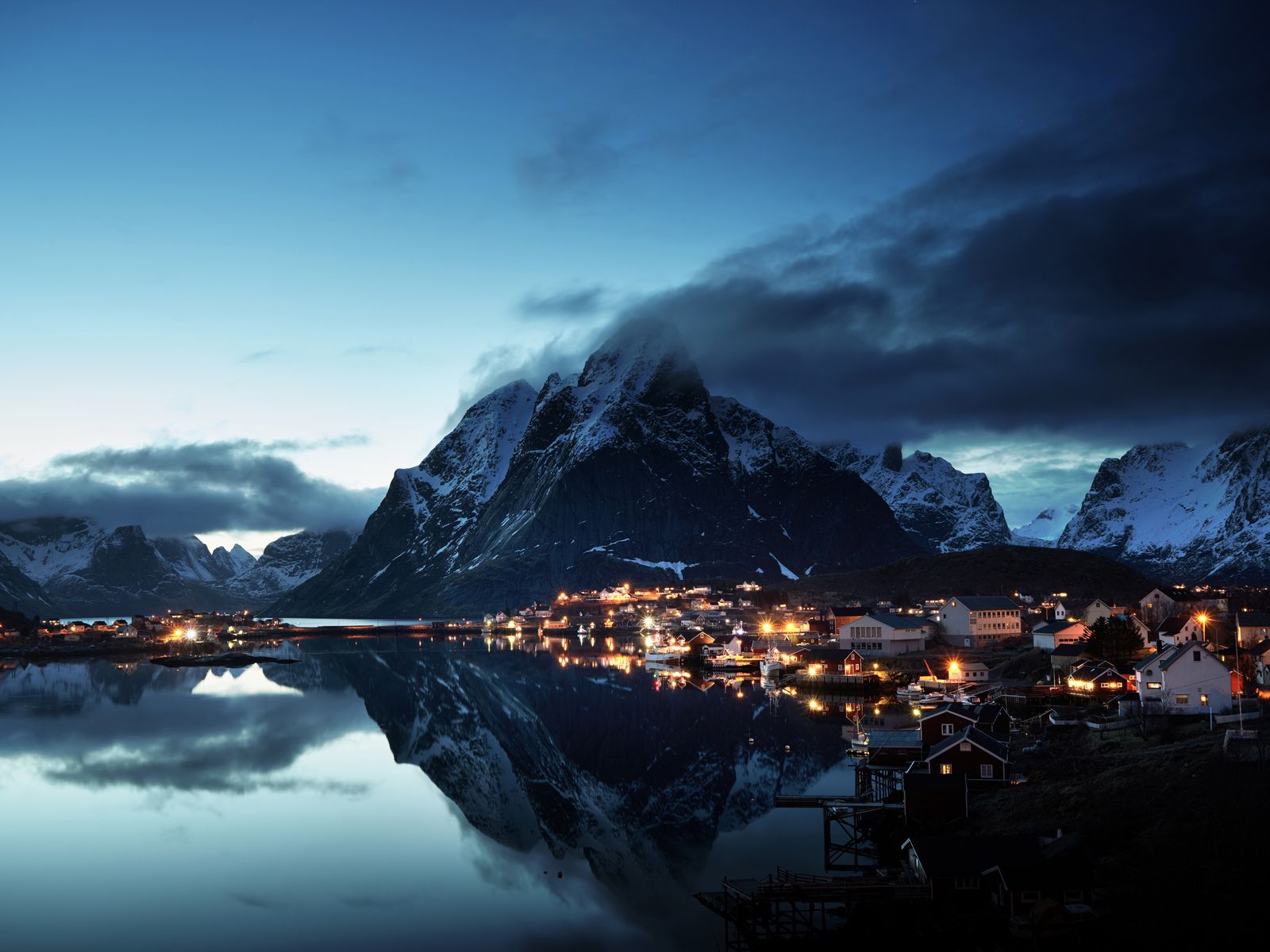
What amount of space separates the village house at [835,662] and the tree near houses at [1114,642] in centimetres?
2540

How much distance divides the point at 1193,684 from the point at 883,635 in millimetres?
53835

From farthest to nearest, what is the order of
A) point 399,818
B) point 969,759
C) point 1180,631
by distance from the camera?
1. point 1180,631
2. point 399,818
3. point 969,759

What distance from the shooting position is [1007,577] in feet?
565

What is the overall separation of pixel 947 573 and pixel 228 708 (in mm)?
134643

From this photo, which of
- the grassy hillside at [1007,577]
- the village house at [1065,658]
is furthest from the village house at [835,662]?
the grassy hillside at [1007,577]

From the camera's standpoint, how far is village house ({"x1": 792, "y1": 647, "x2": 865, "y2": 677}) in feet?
315

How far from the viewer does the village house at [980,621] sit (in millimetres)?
107562

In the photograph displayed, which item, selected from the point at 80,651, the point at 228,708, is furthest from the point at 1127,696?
the point at 80,651

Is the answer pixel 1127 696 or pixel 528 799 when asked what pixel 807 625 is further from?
pixel 528 799

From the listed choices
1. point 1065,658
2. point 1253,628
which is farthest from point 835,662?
point 1253,628

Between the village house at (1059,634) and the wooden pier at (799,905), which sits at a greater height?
the village house at (1059,634)

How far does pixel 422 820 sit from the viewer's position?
149 feet

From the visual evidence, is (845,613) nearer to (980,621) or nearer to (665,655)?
(980,621)

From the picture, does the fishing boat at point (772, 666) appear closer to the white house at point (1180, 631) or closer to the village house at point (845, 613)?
the village house at point (845, 613)
